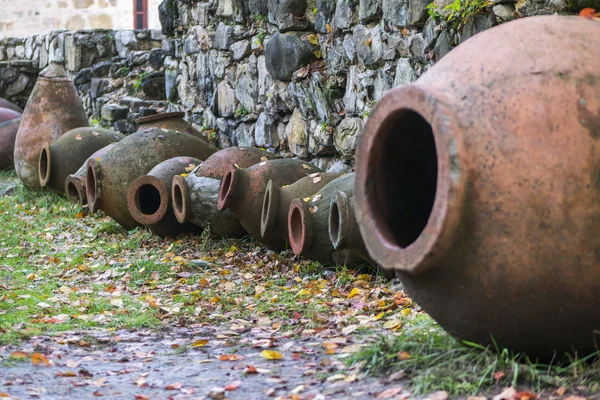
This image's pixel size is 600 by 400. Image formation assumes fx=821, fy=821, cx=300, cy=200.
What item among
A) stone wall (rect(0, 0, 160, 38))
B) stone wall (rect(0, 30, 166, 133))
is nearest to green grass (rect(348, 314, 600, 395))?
stone wall (rect(0, 30, 166, 133))

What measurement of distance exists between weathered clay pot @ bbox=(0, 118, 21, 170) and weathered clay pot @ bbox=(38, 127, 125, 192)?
248cm

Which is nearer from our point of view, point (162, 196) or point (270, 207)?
point (270, 207)

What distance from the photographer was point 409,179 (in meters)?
3.25

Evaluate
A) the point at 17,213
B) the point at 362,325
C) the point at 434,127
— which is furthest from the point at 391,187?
the point at 17,213

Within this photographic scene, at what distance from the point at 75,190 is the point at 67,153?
46 cm

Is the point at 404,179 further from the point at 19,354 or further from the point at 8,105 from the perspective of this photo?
the point at 8,105

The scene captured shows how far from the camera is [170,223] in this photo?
261 inches

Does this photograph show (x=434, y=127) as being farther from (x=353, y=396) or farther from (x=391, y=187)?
(x=353, y=396)

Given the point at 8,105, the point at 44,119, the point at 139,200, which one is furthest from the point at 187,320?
the point at 8,105

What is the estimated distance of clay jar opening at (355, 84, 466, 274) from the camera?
8.63ft

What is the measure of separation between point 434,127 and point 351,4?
3933 mm

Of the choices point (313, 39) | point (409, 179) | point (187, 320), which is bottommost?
point (187, 320)

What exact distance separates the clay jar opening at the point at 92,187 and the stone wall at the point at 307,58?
5.84 feet

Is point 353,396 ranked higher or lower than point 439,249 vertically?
lower
